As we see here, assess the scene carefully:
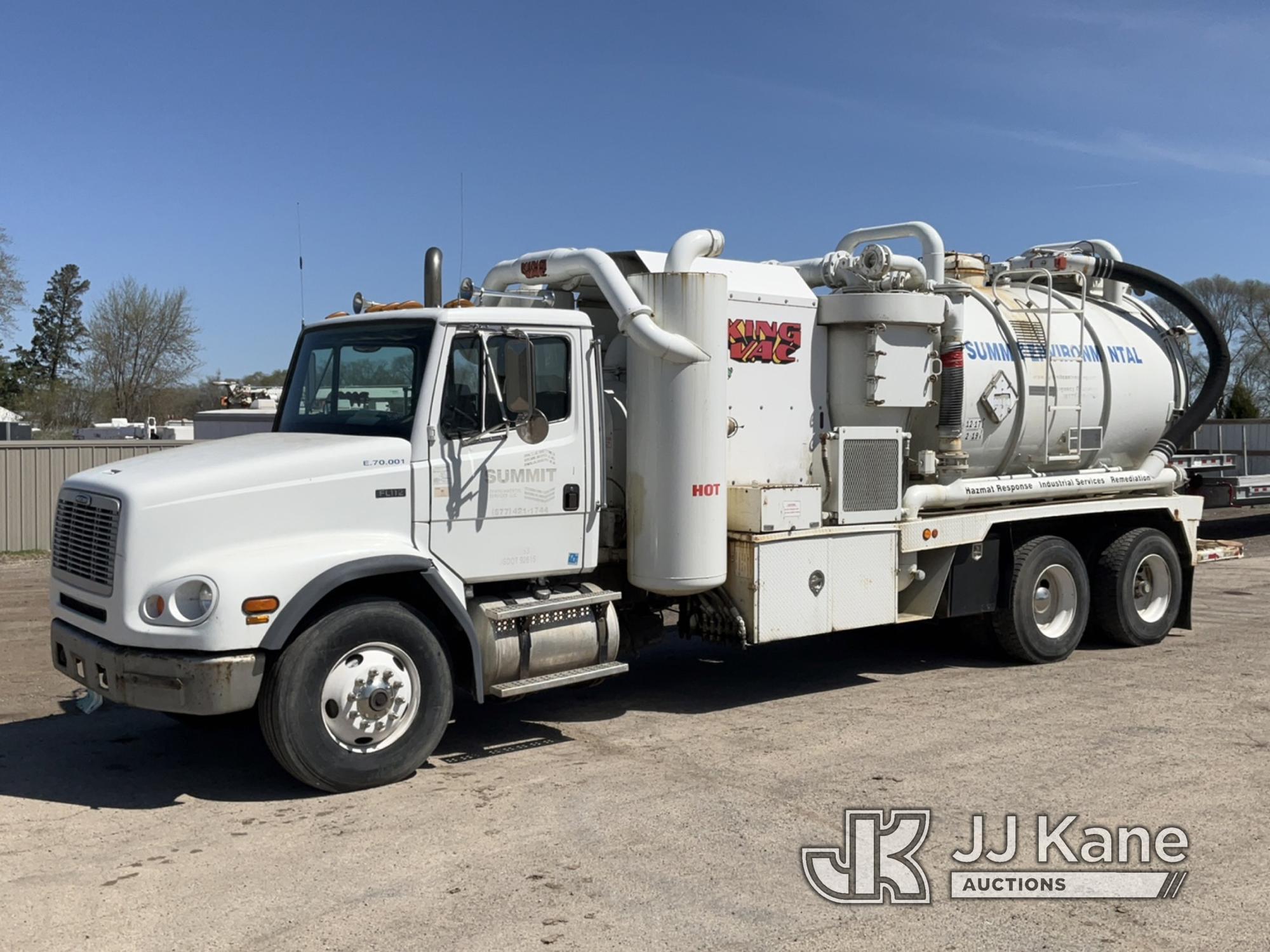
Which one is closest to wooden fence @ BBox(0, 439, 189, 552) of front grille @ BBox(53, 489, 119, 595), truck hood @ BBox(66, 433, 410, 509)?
front grille @ BBox(53, 489, 119, 595)

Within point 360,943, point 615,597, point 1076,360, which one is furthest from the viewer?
point 1076,360

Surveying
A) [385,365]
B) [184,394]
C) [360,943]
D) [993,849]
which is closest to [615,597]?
[385,365]

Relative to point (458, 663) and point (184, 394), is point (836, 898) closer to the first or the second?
point (458, 663)

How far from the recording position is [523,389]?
22.5 feet

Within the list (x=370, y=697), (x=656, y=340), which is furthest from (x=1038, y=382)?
(x=370, y=697)

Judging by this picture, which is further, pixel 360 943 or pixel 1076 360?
pixel 1076 360

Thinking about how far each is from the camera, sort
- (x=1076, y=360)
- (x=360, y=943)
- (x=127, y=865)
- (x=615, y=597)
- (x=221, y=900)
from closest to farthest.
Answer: (x=360, y=943) < (x=221, y=900) < (x=127, y=865) < (x=615, y=597) < (x=1076, y=360)

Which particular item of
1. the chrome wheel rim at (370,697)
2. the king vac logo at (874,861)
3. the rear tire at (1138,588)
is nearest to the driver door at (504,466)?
the chrome wheel rim at (370,697)

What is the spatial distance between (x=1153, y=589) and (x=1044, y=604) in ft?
4.87

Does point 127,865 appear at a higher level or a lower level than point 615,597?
lower

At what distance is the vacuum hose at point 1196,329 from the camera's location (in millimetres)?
11000

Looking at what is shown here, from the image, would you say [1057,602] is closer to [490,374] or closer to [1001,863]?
[1001,863]

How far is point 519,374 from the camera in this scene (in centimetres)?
683

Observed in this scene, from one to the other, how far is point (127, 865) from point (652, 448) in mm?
3793
